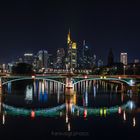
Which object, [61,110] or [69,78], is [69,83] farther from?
[61,110]

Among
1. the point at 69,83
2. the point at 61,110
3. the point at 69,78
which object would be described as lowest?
the point at 61,110

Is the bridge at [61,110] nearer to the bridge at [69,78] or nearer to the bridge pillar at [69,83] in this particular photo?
the bridge pillar at [69,83]

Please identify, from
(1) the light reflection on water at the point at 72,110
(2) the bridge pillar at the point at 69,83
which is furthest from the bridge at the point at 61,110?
(2) the bridge pillar at the point at 69,83

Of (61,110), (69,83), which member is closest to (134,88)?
(69,83)

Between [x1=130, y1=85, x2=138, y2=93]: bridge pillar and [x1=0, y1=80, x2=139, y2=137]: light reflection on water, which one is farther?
[x1=130, y1=85, x2=138, y2=93]: bridge pillar

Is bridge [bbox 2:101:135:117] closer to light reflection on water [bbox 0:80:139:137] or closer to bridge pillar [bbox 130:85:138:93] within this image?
light reflection on water [bbox 0:80:139:137]

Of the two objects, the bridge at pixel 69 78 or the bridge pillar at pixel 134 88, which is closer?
the bridge at pixel 69 78

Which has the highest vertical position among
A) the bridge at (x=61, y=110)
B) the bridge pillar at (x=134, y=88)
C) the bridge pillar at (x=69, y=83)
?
the bridge pillar at (x=69, y=83)

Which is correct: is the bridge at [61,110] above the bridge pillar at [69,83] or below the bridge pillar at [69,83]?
below

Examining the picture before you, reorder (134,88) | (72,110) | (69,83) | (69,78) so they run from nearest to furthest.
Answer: (72,110) → (69,83) → (69,78) → (134,88)

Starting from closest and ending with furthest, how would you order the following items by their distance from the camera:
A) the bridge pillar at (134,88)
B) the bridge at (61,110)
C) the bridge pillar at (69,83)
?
the bridge at (61,110)
the bridge pillar at (69,83)
the bridge pillar at (134,88)

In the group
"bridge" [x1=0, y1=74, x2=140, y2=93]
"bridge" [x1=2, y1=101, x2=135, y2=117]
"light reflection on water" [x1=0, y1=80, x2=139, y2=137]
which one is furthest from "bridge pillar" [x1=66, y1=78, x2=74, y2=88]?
"bridge" [x1=2, y1=101, x2=135, y2=117]

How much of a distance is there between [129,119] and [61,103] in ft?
46.7

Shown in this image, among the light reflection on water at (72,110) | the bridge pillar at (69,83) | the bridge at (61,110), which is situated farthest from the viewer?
the bridge pillar at (69,83)
